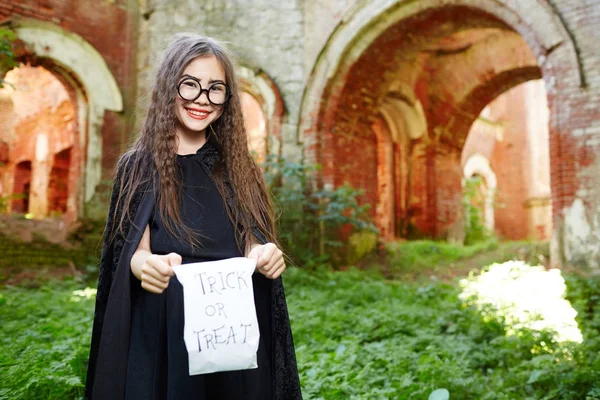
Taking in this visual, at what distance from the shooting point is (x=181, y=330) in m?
1.62

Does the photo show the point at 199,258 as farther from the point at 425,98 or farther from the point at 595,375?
the point at 425,98

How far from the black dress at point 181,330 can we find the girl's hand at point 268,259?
5.3 inches

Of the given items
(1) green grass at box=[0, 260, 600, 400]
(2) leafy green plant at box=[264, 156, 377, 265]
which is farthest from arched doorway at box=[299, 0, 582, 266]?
(1) green grass at box=[0, 260, 600, 400]

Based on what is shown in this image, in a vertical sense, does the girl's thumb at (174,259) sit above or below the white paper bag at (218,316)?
above

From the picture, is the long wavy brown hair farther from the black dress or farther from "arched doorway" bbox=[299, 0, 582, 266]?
"arched doorway" bbox=[299, 0, 582, 266]

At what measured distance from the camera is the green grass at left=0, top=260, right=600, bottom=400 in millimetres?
2977

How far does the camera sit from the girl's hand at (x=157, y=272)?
4.97 ft

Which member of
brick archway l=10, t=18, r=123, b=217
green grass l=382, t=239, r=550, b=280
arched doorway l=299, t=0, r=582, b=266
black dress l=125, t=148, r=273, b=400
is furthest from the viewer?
green grass l=382, t=239, r=550, b=280

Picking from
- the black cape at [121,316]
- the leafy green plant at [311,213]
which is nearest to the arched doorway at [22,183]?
the leafy green plant at [311,213]

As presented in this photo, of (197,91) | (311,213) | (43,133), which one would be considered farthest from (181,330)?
(43,133)

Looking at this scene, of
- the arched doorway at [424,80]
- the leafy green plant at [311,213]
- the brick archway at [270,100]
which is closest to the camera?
the arched doorway at [424,80]

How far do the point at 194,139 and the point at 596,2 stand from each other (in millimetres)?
6344

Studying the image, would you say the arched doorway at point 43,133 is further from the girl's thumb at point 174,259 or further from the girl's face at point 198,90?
the girl's thumb at point 174,259

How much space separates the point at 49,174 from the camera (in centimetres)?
1188
